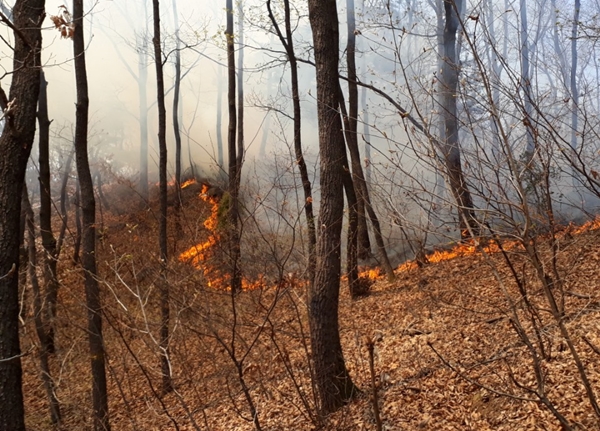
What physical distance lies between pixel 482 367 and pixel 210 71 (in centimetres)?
3497

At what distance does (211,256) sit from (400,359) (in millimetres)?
8177

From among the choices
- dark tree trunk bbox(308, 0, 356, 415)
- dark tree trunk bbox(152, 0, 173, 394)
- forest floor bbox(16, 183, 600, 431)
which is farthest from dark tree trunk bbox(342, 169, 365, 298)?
dark tree trunk bbox(308, 0, 356, 415)

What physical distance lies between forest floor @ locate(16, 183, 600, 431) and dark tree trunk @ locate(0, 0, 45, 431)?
2.56ft

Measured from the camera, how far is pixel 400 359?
22.3ft

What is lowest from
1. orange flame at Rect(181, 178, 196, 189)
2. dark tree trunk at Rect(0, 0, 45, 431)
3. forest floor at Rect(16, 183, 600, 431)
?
forest floor at Rect(16, 183, 600, 431)

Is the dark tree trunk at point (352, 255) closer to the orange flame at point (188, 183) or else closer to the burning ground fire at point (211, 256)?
the burning ground fire at point (211, 256)

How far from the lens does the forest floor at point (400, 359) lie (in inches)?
186

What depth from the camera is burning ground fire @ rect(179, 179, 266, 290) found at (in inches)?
431

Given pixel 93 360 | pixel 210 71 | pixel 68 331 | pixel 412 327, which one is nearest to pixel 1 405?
pixel 93 360

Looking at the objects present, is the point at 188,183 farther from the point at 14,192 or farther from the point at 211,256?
the point at 14,192

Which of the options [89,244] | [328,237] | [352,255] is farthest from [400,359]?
[89,244]

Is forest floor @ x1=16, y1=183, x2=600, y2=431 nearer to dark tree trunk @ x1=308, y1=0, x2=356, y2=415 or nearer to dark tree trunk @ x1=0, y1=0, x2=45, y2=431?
dark tree trunk @ x1=308, y1=0, x2=356, y2=415

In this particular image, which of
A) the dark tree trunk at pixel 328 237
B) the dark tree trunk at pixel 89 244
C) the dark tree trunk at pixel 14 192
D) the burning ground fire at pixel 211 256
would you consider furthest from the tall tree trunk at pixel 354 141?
the dark tree trunk at pixel 14 192

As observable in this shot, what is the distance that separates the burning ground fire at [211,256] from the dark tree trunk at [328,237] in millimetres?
1977
